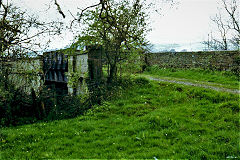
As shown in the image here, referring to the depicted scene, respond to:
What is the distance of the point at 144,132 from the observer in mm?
6301

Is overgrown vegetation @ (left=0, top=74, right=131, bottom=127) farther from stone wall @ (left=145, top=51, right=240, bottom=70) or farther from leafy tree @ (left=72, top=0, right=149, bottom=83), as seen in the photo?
stone wall @ (left=145, top=51, right=240, bottom=70)

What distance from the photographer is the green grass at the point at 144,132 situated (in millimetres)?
5215

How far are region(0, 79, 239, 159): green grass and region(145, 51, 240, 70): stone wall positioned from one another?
5.64 meters

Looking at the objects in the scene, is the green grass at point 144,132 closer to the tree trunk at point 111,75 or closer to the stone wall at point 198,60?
the tree trunk at point 111,75

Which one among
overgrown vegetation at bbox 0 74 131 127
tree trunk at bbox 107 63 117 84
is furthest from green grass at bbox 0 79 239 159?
tree trunk at bbox 107 63 117 84

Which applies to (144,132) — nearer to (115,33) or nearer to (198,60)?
(115,33)

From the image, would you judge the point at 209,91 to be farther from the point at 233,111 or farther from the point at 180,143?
the point at 180,143

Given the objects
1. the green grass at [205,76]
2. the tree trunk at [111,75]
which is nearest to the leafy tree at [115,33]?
the tree trunk at [111,75]

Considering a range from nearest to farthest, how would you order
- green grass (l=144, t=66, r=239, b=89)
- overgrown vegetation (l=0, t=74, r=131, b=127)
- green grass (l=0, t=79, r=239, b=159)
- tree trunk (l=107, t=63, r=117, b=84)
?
green grass (l=0, t=79, r=239, b=159)
overgrown vegetation (l=0, t=74, r=131, b=127)
tree trunk (l=107, t=63, r=117, b=84)
green grass (l=144, t=66, r=239, b=89)

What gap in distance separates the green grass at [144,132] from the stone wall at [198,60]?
5640 millimetres

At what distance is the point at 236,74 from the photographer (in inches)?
513

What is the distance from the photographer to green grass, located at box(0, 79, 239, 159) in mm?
5215

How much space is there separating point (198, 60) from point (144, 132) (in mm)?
11394

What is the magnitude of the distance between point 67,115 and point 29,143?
10.2 feet
